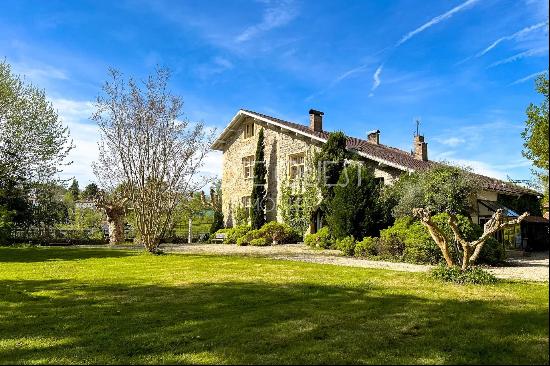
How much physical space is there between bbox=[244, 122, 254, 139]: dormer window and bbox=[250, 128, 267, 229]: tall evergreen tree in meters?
1.59

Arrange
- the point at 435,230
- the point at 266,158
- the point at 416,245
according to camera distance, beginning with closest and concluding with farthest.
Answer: the point at 435,230
the point at 416,245
the point at 266,158

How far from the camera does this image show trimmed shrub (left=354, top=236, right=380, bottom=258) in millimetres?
15234

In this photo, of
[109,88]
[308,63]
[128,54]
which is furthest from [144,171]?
[308,63]

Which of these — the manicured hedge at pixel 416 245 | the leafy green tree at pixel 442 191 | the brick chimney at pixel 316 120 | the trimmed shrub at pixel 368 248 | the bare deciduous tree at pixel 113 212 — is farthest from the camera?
the brick chimney at pixel 316 120

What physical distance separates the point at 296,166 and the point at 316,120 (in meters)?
3.67

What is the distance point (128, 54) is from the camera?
32.6ft

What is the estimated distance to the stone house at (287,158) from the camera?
20750 millimetres

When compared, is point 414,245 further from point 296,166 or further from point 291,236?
point 296,166

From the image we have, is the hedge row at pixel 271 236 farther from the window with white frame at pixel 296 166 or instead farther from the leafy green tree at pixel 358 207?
the leafy green tree at pixel 358 207

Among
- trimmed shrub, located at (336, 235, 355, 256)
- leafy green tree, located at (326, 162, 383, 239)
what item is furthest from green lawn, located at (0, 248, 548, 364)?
leafy green tree, located at (326, 162, 383, 239)

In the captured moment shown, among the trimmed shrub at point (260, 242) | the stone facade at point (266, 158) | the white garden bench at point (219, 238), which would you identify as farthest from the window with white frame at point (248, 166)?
the trimmed shrub at point (260, 242)

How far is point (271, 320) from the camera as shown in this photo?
18.4 feet

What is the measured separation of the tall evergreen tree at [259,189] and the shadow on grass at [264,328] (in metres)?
18.8

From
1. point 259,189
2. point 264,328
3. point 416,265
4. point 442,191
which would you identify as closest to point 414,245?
point 416,265
